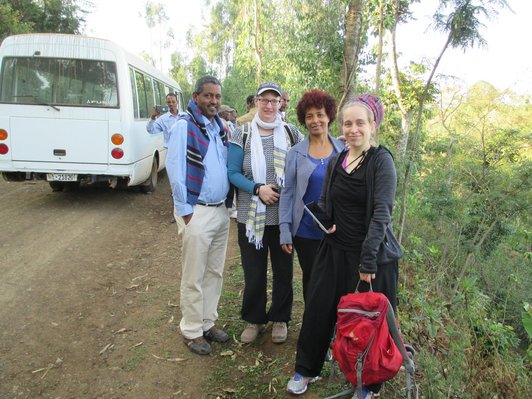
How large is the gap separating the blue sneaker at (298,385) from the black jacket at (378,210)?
2.93 feet

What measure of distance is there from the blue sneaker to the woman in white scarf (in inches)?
21.9

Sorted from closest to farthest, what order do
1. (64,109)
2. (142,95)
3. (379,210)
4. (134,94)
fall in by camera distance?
(379,210)
(64,109)
(134,94)
(142,95)

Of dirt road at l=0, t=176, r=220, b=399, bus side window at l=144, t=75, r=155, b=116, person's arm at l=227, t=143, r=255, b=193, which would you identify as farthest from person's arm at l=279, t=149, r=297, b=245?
bus side window at l=144, t=75, r=155, b=116

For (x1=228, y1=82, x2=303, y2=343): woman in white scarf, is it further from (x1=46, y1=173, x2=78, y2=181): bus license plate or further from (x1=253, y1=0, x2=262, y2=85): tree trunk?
(x1=253, y1=0, x2=262, y2=85): tree trunk

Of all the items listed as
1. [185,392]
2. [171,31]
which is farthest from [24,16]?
[171,31]

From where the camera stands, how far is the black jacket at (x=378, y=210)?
2.16m

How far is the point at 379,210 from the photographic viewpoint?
7.11ft

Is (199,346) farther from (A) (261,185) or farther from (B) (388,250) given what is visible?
(B) (388,250)

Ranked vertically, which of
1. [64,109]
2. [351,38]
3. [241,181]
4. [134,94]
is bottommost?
[241,181]

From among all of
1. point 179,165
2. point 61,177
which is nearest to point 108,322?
point 179,165

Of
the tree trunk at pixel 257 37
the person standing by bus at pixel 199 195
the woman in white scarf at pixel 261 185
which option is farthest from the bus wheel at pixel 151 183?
the tree trunk at pixel 257 37

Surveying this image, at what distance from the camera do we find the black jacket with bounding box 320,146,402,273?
85.2 inches

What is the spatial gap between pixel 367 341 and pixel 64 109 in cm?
583

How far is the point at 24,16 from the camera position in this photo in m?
15.8
